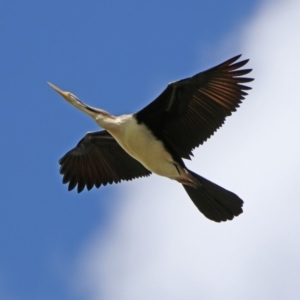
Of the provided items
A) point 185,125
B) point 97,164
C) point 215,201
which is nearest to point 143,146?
point 185,125

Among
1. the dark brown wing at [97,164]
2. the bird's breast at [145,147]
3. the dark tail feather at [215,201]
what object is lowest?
the dark tail feather at [215,201]

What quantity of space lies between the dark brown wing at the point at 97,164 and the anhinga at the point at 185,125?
1.33 m

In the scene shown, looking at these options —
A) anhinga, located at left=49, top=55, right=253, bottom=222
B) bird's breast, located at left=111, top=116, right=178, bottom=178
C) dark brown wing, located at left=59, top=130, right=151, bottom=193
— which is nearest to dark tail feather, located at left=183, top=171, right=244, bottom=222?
anhinga, located at left=49, top=55, right=253, bottom=222

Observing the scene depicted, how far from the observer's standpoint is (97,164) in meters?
20.3

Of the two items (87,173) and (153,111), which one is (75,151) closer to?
(87,173)

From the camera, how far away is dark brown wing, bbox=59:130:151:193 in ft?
65.7

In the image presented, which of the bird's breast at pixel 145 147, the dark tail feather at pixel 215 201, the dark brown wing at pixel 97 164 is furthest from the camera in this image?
the dark brown wing at pixel 97 164

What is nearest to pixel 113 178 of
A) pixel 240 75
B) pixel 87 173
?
pixel 87 173

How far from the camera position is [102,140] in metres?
20.2

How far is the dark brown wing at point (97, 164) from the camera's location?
20.0 meters

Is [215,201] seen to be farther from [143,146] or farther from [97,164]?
[97,164]

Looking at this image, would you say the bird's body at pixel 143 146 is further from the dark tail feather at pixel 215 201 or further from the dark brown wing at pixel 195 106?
the dark tail feather at pixel 215 201

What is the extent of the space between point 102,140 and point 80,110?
156cm

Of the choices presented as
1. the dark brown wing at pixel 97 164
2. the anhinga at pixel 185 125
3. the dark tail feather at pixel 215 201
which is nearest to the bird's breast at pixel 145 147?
the anhinga at pixel 185 125
